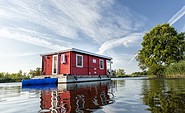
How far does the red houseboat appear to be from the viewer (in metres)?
15.1

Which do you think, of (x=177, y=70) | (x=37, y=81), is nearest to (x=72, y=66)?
(x=37, y=81)

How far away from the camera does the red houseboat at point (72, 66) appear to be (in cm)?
1510

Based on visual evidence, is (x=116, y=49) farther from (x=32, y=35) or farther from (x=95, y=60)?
(x=32, y=35)

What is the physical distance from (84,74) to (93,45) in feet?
32.9

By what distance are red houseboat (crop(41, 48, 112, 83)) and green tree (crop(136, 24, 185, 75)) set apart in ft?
48.1

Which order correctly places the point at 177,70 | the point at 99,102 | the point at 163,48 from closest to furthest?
the point at 99,102 → the point at 177,70 → the point at 163,48

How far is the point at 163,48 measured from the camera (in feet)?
100

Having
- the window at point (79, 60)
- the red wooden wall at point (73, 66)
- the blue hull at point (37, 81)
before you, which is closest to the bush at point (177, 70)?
the red wooden wall at point (73, 66)

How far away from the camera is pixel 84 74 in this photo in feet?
56.1

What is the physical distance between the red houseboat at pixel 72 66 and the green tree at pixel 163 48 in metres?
14.7

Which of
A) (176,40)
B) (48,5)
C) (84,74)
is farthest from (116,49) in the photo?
(48,5)

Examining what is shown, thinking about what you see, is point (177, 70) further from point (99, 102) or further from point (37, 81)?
point (99, 102)

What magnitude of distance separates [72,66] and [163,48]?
21769 mm

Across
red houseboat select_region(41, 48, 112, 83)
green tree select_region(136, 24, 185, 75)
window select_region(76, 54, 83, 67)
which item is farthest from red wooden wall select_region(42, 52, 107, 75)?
green tree select_region(136, 24, 185, 75)
